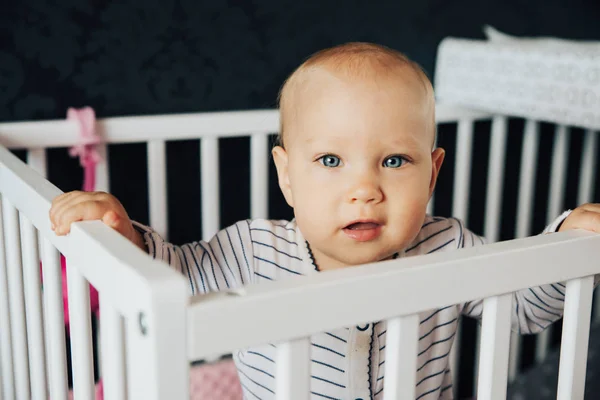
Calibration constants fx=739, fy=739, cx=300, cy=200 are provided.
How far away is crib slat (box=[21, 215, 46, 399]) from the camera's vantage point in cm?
69

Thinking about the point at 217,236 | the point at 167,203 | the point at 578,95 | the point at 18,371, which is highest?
the point at 578,95

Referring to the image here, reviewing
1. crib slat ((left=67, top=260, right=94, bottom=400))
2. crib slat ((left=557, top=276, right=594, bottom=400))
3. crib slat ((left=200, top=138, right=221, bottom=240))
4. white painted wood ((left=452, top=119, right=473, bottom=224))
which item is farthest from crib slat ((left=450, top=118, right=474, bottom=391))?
crib slat ((left=67, top=260, right=94, bottom=400))

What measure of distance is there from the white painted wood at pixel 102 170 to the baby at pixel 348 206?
1.12ft

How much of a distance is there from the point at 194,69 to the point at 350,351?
622 mm

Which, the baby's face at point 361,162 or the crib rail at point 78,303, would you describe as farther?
the baby's face at point 361,162

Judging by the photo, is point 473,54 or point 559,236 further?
point 473,54

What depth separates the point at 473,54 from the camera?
1.31m

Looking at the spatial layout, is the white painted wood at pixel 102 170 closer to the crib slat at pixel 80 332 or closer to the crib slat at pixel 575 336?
the crib slat at pixel 80 332

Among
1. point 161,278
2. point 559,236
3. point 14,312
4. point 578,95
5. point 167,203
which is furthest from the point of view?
point 167,203

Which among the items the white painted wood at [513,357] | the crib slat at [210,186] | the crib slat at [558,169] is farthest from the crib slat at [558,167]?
the crib slat at [210,186]

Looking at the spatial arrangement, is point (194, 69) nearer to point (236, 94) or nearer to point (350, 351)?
point (236, 94)

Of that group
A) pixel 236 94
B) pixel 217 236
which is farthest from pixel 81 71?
pixel 217 236

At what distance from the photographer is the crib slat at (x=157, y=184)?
44.7 inches

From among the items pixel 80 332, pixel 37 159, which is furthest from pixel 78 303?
pixel 37 159
